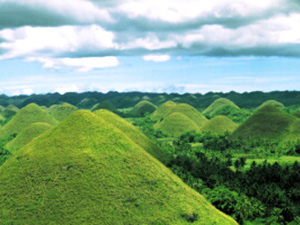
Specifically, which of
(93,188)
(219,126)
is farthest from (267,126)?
(93,188)

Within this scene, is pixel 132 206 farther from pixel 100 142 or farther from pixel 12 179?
pixel 12 179

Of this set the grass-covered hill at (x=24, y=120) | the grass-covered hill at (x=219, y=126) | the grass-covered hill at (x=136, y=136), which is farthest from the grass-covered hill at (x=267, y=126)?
the grass-covered hill at (x=24, y=120)

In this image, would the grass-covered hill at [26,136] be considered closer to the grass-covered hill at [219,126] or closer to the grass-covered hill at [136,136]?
the grass-covered hill at [136,136]

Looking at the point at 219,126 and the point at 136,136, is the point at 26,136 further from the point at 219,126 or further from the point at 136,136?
the point at 219,126

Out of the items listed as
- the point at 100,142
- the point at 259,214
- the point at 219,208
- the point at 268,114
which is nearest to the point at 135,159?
the point at 100,142

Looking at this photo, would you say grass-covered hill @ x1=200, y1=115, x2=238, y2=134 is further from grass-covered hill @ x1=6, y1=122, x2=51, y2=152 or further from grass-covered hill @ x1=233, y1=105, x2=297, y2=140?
grass-covered hill @ x1=6, y1=122, x2=51, y2=152
